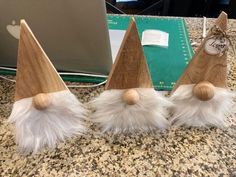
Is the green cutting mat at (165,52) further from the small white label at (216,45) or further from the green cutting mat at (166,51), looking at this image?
the small white label at (216,45)

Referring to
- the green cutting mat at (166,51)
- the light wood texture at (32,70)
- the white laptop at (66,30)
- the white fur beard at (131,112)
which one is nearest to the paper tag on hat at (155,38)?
the green cutting mat at (166,51)

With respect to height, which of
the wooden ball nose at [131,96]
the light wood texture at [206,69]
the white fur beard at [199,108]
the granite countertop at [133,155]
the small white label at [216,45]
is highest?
the small white label at [216,45]

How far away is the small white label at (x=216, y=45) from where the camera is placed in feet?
1.99

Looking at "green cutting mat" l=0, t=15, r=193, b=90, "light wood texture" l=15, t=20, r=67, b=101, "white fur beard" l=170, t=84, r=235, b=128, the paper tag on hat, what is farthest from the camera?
the paper tag on hat

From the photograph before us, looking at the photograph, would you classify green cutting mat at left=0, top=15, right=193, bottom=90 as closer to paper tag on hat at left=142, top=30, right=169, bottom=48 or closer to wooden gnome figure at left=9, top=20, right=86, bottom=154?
paper tag on hat at left=142, top=30, right=169, bottom=48

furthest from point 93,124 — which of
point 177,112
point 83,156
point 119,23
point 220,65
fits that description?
point 119,23

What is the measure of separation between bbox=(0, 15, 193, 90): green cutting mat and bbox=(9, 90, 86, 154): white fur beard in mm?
204

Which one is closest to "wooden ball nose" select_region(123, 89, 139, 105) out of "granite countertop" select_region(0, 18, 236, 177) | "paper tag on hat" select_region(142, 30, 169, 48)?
"granite countertop" select_region(0, 18, 236, 177)

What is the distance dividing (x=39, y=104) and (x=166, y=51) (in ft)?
1.82

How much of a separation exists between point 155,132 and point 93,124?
0.17 metres

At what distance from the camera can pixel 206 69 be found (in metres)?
0.65

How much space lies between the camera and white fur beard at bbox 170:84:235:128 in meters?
0.68

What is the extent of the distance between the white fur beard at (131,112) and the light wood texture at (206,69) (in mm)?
91

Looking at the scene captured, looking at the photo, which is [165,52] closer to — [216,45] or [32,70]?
[216,45]
